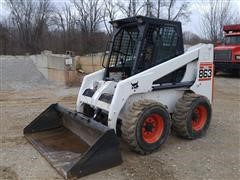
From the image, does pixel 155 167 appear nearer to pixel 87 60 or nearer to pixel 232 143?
pixel 232 143

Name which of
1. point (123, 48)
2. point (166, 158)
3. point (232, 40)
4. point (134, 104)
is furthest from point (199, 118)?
point (232, 40)

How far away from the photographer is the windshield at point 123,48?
555 cm

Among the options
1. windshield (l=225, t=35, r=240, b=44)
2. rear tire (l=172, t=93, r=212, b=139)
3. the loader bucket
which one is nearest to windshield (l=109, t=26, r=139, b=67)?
rear tire (l=172, t=93, r=212, b=139)

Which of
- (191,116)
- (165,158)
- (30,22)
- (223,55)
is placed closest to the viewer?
(165,158)

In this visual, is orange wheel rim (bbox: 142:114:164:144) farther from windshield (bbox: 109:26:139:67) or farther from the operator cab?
windshield (bbox: 109:26:139:67)

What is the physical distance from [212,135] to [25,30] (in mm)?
31015

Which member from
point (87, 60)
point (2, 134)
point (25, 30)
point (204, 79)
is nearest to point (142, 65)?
point (204, 79)

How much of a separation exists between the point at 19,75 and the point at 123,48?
9.45m

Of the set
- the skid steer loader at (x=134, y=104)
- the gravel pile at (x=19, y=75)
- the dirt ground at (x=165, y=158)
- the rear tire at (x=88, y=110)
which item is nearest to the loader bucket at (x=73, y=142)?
the skid steer loader at (x=134, y=104)

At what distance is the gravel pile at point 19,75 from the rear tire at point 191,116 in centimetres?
875

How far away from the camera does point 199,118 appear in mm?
5609

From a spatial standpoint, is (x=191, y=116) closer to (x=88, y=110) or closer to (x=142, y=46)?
(x=142, y=46)

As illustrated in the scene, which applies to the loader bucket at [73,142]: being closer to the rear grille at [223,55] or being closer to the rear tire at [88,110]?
the rear tire at [88,110]

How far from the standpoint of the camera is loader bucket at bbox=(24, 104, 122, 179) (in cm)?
391
